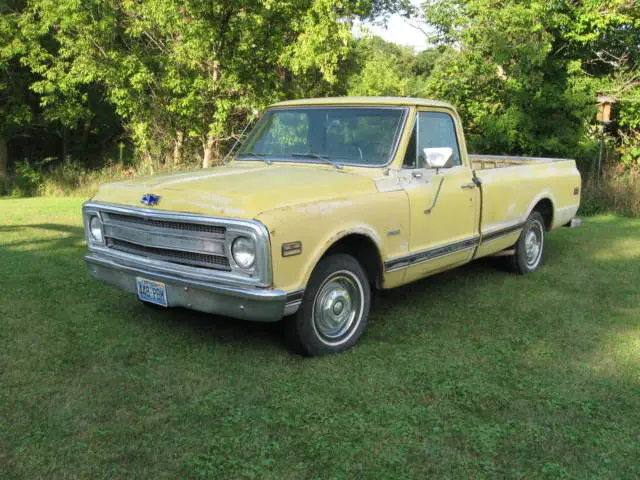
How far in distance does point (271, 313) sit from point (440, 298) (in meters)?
2.68

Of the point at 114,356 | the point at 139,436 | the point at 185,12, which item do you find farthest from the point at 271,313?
the point at 185,12

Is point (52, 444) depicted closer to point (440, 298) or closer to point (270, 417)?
point (270, 417)

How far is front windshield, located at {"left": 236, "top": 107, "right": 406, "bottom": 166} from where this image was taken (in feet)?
16.6

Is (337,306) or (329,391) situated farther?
(337,306)

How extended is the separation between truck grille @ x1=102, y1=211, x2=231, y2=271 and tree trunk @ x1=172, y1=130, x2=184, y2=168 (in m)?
12.7

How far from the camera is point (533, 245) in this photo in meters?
7.24

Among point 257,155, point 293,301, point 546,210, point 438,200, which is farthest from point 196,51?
point 293,301

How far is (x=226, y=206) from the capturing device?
392 cm

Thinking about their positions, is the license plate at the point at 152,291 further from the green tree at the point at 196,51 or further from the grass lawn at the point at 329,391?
the green tree at the point at 196,51

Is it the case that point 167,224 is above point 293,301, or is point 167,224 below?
above

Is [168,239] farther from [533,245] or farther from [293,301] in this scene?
[533,245]

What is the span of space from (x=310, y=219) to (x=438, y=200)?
169 centimetres

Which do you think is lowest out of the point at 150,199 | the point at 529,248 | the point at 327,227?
the point at 529,248

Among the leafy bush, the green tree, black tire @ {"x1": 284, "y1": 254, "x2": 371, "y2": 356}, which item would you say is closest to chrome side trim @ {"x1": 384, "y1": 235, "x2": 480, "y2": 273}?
black tire @ {"x1": 284, "y1": 254, "x2": 371, "y2": 356}
